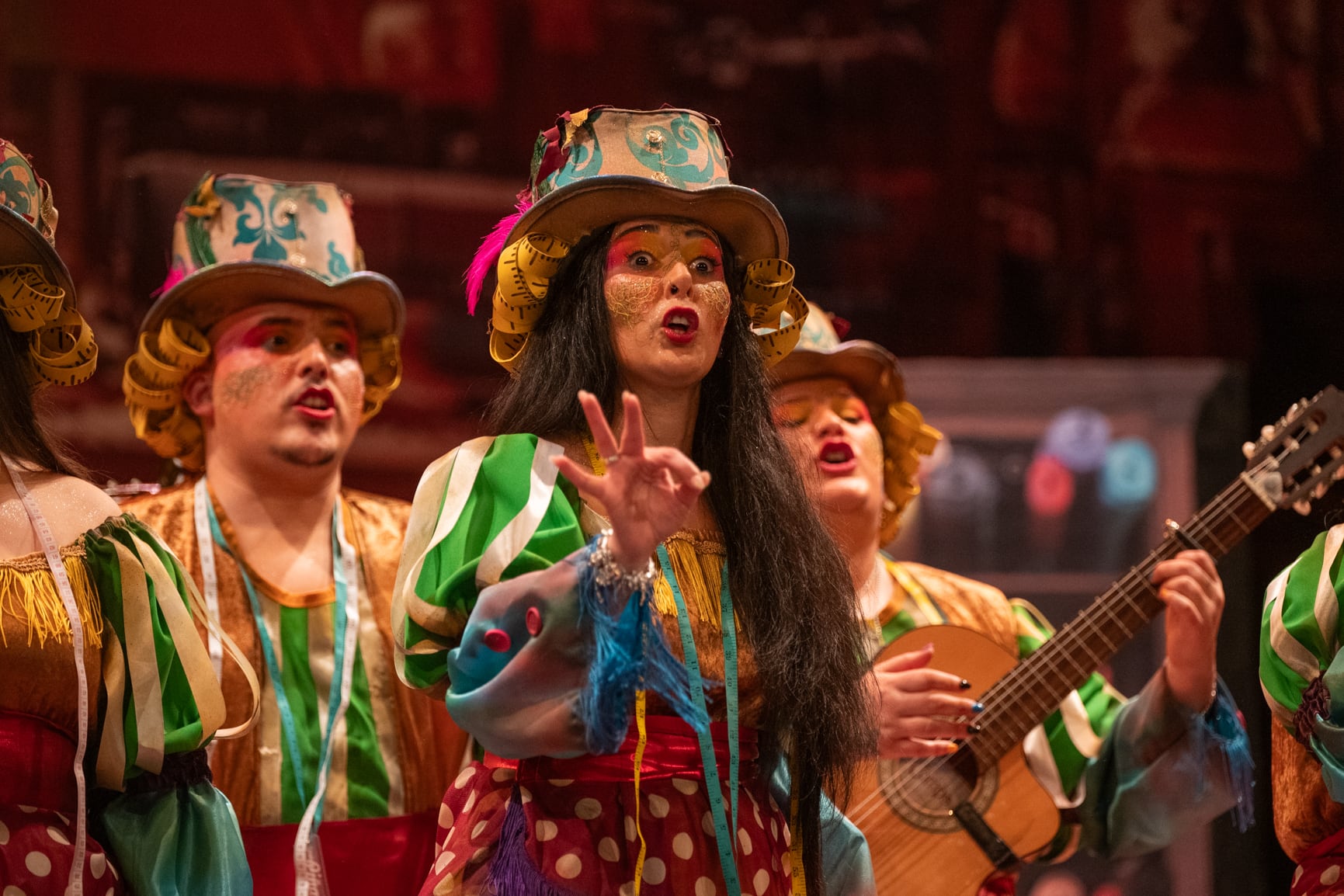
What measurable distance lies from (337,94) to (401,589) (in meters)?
4.38

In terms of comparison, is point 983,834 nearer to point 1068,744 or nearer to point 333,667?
point 1068,744

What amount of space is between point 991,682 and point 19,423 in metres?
2.02

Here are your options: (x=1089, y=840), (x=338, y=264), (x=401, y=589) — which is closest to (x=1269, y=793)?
(x=1089, y=840)

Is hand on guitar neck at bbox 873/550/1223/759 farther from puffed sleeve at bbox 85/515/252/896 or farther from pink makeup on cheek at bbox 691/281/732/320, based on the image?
puffed sleeve at bbox 85/515/252/896

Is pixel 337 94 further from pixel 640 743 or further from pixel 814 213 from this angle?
pixel 640 743

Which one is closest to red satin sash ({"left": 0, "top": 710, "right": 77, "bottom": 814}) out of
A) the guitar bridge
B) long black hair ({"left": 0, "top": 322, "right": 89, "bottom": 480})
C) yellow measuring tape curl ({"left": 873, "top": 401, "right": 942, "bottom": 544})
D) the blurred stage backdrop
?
long black hair ({"left": 0, "top": 322, "right": 89, "bottom": 480})

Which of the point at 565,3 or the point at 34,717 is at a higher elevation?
the point at 565,3

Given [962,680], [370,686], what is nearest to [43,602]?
[370,686]

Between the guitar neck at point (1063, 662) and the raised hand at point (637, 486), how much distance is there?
5.11ft

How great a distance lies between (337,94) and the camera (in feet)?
21.4

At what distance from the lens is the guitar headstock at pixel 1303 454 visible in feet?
10.8

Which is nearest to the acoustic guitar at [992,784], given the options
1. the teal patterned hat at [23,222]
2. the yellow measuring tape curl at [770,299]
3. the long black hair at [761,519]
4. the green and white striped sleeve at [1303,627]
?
the green and white striped sleeve at [1303,627]

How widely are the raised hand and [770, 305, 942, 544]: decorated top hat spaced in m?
1.76

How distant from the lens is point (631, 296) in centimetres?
270
